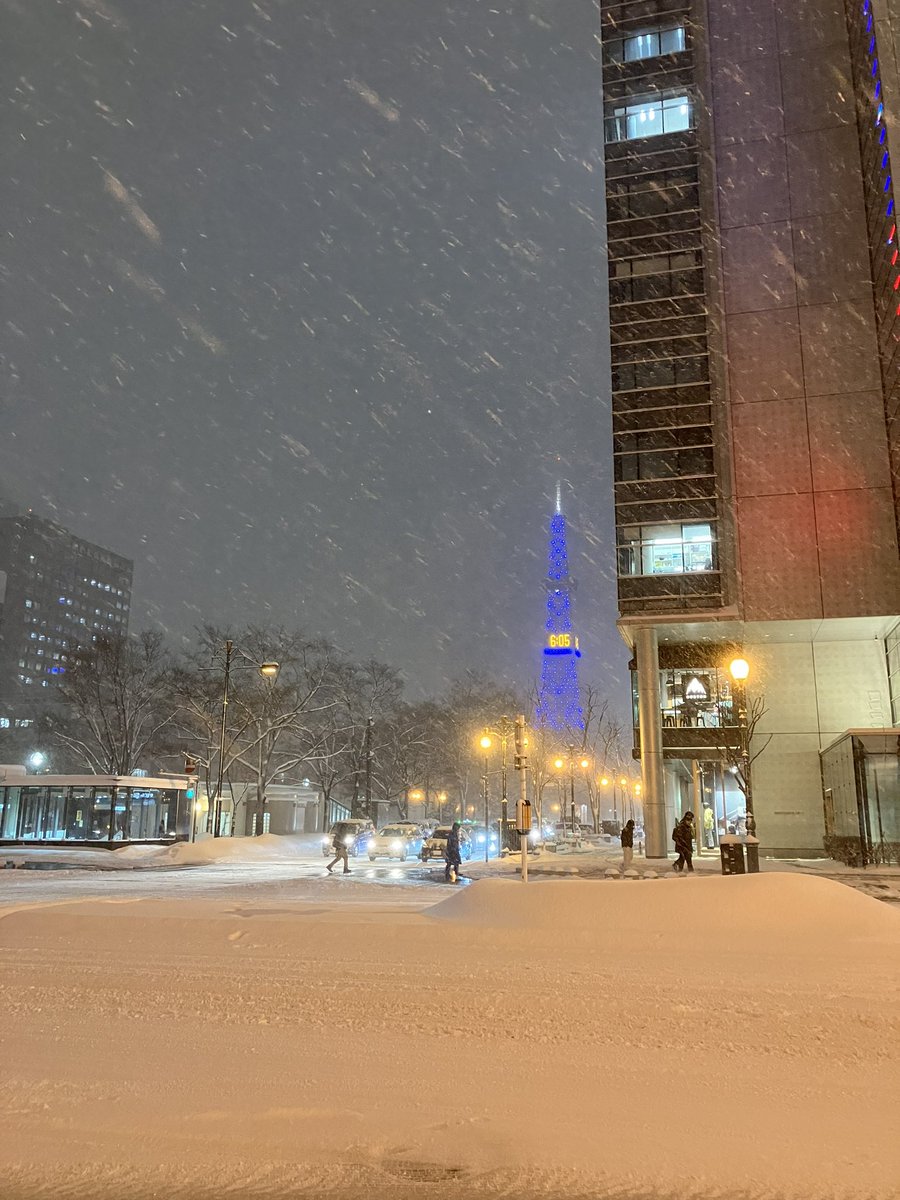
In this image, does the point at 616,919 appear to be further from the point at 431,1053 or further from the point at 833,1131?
the point at 833,1131

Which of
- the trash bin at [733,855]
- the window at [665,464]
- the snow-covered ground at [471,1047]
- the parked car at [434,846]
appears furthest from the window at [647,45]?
the snow-covered ground at [471,1047]

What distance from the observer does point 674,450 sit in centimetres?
4156

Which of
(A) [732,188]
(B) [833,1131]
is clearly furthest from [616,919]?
(A) [732,188]

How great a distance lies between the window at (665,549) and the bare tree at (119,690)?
93.8 ft

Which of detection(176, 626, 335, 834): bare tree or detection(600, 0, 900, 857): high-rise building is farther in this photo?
detection(176, 626, 335, 834): bare tree

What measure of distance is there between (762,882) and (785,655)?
3113cm

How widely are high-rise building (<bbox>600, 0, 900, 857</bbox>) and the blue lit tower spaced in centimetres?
7514

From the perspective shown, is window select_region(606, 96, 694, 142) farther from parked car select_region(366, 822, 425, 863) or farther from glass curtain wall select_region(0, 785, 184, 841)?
glass curtain wall select_region(0, 785, 184, 841)

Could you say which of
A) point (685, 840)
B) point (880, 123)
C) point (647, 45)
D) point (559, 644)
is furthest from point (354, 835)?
point (559, 644)

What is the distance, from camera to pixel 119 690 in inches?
2117

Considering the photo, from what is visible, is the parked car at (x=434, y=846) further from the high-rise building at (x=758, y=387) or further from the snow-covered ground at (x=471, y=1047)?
the snow-covered ground at (x=471, y=1047)

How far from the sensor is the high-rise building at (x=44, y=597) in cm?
16562

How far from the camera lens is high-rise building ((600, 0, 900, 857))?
3912 cm

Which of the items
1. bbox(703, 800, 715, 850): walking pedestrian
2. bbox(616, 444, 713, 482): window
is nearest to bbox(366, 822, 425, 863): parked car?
bbox(703, 800, 715, 850): walking pedestrian
